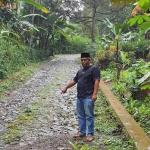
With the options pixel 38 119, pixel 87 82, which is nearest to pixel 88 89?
pixel 87 82

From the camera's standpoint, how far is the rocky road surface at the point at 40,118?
543 centimetres

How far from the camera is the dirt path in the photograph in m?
5.48

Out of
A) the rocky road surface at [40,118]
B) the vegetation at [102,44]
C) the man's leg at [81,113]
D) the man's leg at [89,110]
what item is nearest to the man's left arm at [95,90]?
the man's leg at [89,110]

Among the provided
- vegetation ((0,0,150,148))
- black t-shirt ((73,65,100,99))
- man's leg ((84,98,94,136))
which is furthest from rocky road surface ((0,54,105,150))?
vegetation ((0,0,150,148))

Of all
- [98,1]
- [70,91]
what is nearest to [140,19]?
[70,91]

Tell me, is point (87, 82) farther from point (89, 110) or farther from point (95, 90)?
point (89, 110)

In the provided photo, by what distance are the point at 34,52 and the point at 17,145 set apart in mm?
18541

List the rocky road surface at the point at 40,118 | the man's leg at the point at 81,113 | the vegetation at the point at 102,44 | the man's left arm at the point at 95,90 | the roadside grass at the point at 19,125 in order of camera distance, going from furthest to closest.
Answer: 1. the vegetation at the point at 102,44
2. the roadside grass at the point at 19,125
3. the man's leg at the point at 81,113
4. the rocky road surface at the point at 40,118
5. the man's left arm at the point at 95,90

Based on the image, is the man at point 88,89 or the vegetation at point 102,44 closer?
the man at point 88,89

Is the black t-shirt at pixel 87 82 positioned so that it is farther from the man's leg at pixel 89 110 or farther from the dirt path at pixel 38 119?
the dirt path at pixel 38 119

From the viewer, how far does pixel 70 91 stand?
1143cm

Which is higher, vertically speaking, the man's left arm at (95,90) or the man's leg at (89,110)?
the man's left arm at (95,90)

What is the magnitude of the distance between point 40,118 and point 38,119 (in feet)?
0.35

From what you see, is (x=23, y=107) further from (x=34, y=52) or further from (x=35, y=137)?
(x=34, y=52)
